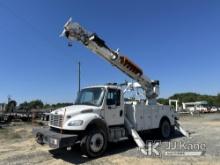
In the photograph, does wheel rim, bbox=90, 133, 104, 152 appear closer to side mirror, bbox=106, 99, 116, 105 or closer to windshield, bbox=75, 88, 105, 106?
windshield, bbox=75, 88, 105, 106

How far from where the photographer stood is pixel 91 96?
10977 millimetres

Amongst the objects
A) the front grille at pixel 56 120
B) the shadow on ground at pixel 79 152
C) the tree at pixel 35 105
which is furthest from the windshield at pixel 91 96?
the tree at pixel 35 105

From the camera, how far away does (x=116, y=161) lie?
9039 mm

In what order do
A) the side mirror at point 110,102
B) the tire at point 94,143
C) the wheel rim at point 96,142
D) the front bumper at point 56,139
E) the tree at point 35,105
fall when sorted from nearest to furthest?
the front bumper at point 56,139 < the tire at point 94,143 < the wheel rim at point 96,142 < the side mirror at point 110,102 < the tree at point 35,105

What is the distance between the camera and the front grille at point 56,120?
31.9 ft

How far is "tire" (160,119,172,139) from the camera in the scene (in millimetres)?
13694

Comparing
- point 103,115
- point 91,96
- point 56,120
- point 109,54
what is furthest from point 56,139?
point 109,54

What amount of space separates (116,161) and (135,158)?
2.38ft

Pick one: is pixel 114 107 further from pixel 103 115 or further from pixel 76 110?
pixel 76 110

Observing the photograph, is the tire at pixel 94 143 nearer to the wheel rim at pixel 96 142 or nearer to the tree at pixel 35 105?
the wheel rim at pixel 96 142

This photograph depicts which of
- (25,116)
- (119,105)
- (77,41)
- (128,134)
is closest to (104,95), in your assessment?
(119,105)

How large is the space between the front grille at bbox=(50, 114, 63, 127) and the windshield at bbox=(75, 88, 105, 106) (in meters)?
1.33

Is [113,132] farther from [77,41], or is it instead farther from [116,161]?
[77,41]

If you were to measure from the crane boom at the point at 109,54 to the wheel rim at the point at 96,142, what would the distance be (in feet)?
14.5
